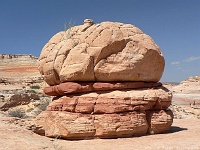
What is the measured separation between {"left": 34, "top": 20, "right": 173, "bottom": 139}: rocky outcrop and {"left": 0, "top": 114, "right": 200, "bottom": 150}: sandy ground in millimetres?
450

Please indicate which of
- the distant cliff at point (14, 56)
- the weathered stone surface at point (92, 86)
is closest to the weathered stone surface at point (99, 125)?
the weathered stone surface at point (92, 86)

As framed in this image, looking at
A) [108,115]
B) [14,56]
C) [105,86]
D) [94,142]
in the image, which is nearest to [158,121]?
[108,115]

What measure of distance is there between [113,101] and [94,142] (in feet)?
4.87

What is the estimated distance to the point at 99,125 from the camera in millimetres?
9078

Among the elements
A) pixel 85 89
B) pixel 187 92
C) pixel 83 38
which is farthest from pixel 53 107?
pixel 187 92

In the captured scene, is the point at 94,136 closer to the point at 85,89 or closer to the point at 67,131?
A: the point at 67,131

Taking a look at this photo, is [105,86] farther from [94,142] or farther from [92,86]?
[94,142]

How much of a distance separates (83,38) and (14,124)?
12.3 ft

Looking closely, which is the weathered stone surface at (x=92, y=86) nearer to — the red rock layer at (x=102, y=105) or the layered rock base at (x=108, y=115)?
the layered rock base at (x=108, y=115)

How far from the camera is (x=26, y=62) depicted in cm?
4719

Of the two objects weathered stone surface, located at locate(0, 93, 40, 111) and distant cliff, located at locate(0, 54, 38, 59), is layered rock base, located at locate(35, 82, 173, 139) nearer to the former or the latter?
weathered stone surface, located at locate(0, 93, 40, 111)

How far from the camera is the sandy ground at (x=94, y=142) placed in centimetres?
750

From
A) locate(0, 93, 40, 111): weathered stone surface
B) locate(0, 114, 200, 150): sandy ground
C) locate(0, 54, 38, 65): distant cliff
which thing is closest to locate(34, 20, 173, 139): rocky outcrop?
locate(0, 114, 200, 150): sandy ground

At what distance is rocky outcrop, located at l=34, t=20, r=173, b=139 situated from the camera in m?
9.19
